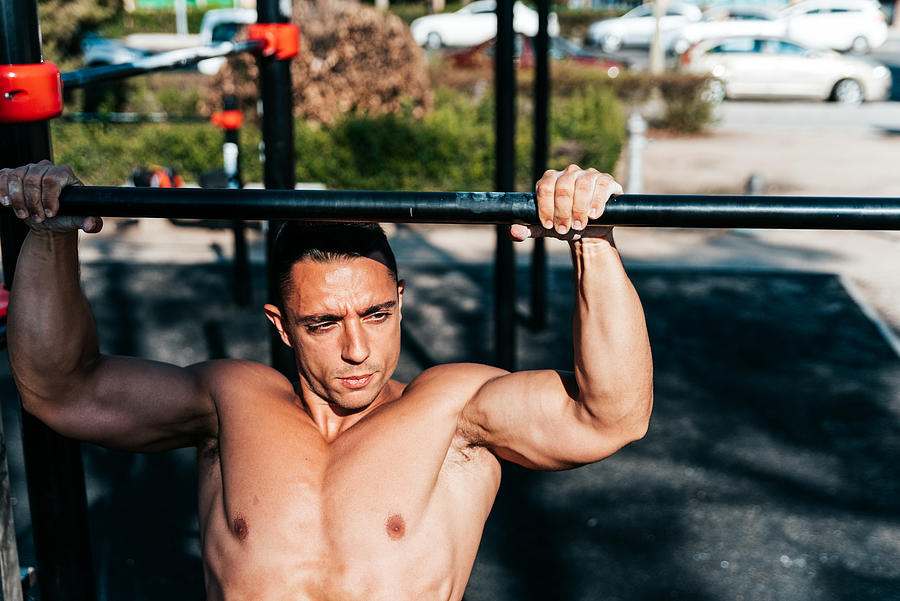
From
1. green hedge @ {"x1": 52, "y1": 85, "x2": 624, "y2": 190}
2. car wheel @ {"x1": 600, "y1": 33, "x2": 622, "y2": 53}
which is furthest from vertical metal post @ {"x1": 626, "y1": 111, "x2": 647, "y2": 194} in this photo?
car wheel @ {"x1": 600, "y1": 33, "x2": 622, "y2": 53}

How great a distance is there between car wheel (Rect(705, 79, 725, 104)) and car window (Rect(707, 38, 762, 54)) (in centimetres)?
140

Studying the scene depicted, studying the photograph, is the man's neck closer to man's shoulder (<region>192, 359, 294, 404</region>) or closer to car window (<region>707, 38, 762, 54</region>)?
man's shoulder (<region>192, 359, 294, 404</region>)

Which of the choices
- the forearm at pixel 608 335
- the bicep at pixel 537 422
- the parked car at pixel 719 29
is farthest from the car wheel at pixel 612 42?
the forearm at pixel 608 335

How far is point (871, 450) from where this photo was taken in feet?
15.7

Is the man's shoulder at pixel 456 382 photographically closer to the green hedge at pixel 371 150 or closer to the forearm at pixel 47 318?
the forearm at pixel 47 318

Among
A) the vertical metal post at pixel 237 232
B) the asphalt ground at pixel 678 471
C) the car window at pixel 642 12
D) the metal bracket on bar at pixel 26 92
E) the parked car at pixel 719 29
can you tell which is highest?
the car window at pixel 642 12

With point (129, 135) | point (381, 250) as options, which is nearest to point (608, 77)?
point (129, 135)

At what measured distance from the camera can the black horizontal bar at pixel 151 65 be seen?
2.53 metres

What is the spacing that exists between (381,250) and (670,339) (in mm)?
4612

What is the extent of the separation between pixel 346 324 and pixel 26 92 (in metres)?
0.76

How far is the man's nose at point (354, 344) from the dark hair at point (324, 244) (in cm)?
14

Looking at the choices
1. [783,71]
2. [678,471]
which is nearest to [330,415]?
[678,471]

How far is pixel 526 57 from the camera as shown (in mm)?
19703

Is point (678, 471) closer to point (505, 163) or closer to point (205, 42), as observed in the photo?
point (505, 163)
